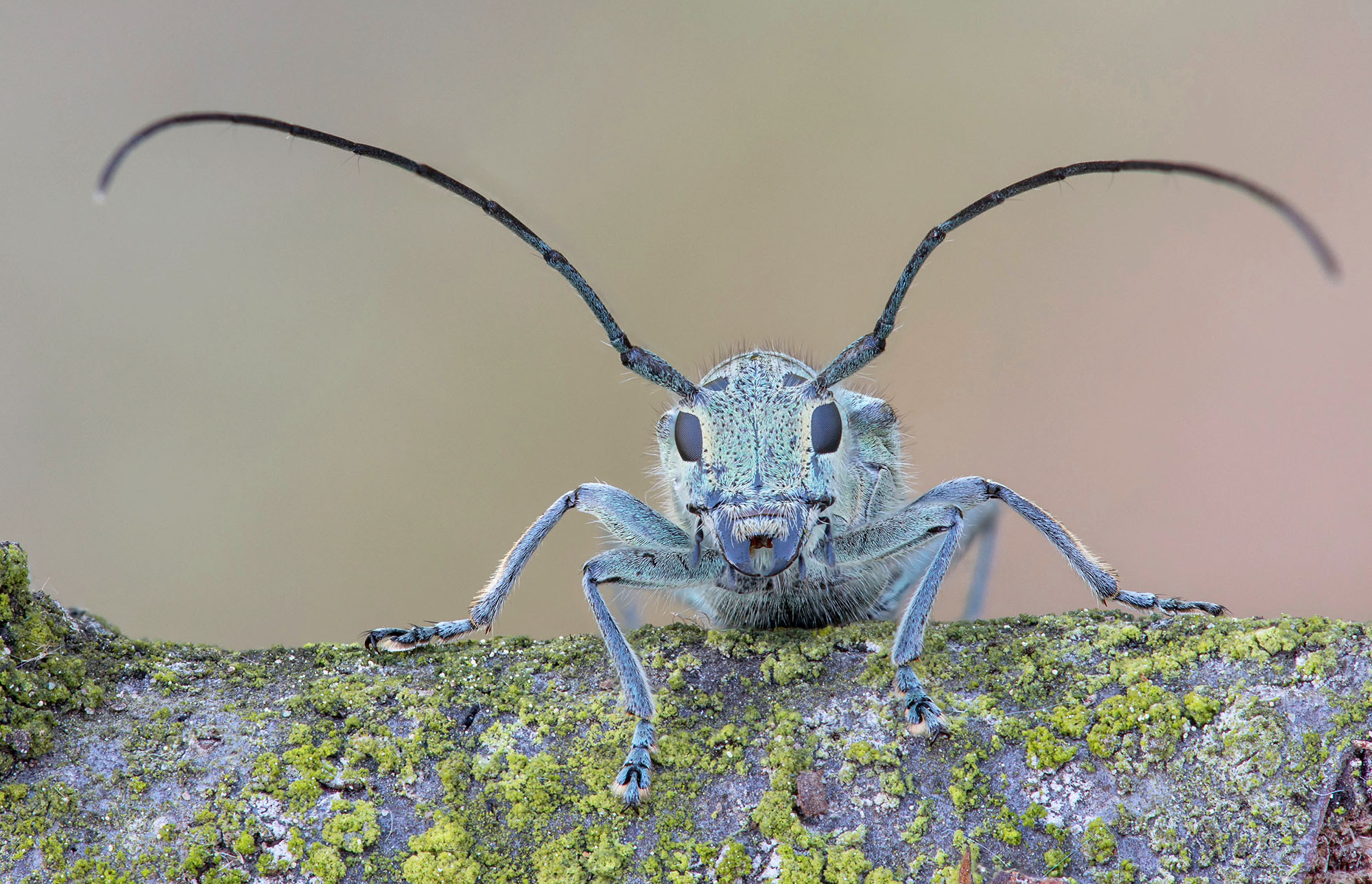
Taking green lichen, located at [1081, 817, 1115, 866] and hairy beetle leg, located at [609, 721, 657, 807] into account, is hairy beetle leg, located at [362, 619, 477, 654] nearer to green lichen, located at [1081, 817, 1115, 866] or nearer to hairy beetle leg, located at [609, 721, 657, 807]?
hairy beetle leg, located at [609, 721, 657, 807]

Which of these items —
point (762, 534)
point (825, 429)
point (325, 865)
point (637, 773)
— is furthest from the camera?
point (825, 429)

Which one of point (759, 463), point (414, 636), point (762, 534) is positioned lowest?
point (414, 636)

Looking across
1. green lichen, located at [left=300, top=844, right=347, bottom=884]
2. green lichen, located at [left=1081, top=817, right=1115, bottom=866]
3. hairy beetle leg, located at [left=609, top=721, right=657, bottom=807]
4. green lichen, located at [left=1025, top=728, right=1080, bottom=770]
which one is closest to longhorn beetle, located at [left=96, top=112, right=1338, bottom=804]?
hairy beetle leg, located at [left=609, top=721, right=657, bottom=807]

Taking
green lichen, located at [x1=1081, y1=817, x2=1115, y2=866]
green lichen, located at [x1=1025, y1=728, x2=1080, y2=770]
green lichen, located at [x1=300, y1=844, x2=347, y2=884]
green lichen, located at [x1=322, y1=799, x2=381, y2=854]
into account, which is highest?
green lichen, located at [x1=1025, y1=728, x2=1080, y2=770]

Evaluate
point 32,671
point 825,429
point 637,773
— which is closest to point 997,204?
point 825,429

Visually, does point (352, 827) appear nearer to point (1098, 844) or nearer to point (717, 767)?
point (717, 767)

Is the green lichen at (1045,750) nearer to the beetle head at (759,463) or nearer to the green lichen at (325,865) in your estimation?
the beetle head at (759,463)

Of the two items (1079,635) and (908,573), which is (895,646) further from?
(908,573)

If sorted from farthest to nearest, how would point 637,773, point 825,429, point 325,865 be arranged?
1. point 825,429
2. point 637,773
3. point 325,865
